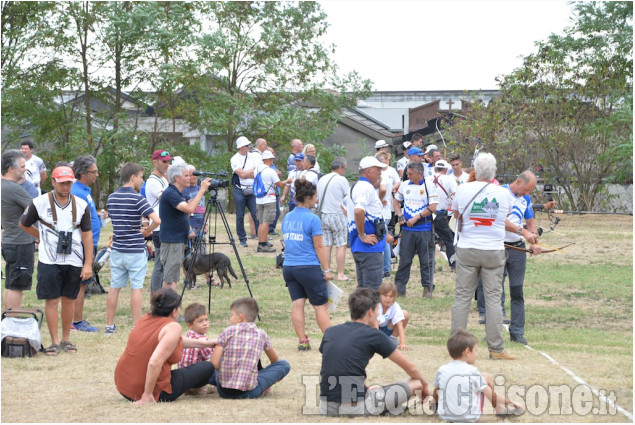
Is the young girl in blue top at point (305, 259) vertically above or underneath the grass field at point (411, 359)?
above

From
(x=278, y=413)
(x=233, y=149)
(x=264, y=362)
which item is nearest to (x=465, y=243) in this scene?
(x=264, y=362)

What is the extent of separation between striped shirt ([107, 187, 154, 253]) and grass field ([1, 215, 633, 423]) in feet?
3.30

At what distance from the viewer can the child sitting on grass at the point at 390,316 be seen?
8641 mm

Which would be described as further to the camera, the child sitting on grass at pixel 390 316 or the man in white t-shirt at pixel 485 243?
the child sitting on grass at pixel 390 316

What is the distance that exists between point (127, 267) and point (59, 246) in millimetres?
1286

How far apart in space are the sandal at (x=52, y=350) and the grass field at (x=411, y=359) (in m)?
0.07

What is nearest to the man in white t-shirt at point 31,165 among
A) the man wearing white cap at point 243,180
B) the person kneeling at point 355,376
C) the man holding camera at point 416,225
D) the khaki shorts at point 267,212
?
the man wearing white cap at point 243,180

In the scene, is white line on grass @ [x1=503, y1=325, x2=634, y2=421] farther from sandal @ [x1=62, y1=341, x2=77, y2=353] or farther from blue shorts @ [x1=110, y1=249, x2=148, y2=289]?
sandal @ [x1=62, y1=341, x2=77, y2=353]

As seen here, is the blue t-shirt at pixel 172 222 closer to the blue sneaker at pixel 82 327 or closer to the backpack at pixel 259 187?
the blue sneaker at pixel 82 327

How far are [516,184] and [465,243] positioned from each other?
1.21m

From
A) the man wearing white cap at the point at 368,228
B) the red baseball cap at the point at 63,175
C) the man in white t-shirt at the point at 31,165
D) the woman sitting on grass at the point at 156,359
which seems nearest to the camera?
the woman sitting on grass at the point at 156,359

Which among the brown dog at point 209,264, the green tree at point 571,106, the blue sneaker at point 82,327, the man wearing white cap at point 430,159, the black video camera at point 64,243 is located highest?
the green tree at point 571,106

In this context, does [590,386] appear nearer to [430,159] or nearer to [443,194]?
[443,194]

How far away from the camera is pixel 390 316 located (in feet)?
28.7
